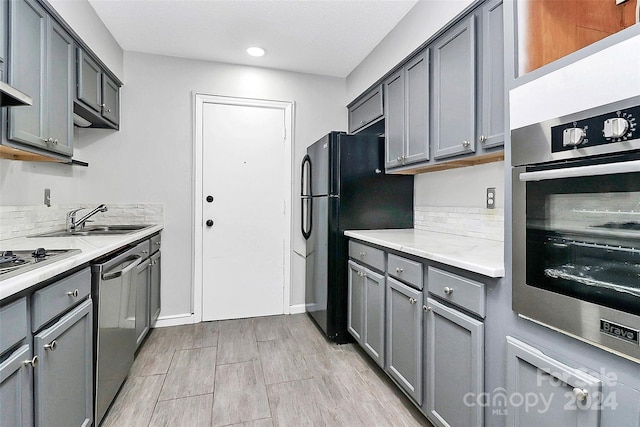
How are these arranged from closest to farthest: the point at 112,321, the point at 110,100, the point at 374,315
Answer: the point at 112,321
the point at 374,315
the point at 110,100

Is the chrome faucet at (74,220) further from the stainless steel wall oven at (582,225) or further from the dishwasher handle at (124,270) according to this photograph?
the stainless steel wall oven at (582,225)

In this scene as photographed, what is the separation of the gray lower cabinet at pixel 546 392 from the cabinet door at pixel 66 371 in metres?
1.64

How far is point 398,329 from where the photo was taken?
6.17ft

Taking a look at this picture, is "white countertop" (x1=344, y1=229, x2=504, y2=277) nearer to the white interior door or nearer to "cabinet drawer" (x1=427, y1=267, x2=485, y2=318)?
"cabinet drawer" (x1=427, y1=267, x2=485, y2=318)

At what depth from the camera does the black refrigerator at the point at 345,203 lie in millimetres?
2619

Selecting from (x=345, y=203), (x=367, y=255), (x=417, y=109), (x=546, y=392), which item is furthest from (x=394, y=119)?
(x=546, y=392)

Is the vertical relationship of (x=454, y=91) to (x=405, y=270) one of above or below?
above

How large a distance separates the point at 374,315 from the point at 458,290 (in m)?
0.87

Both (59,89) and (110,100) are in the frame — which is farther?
(110,100)

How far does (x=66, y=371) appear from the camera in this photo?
1.30 metres

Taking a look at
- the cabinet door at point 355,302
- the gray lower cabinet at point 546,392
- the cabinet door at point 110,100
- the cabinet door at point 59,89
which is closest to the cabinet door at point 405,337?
the cabinet door at point 355,302

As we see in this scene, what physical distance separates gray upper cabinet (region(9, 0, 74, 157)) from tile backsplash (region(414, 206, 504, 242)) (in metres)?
2.56

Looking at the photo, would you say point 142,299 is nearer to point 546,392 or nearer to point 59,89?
point 59,89

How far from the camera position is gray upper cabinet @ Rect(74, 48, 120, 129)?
2.22m
